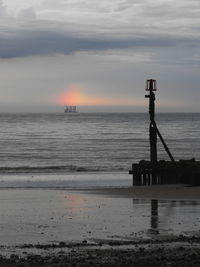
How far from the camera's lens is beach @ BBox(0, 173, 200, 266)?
11430 mm

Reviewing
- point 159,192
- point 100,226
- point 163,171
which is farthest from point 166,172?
point 100,226

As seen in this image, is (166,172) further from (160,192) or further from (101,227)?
(101,227)

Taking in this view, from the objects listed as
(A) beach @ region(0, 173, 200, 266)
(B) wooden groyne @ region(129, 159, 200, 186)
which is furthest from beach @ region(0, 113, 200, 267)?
(B) wooden groyne @ region(129, 159, 200, 186)

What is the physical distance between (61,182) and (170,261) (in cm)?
2127

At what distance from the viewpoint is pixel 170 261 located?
11039 millimetres

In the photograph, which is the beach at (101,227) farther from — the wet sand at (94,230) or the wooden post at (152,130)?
the wooden post at (152,130)

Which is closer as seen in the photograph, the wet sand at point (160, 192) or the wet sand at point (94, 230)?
the wet sand at point (94, 230)

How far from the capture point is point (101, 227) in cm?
1553

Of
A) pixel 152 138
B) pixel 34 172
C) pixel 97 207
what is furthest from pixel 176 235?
pixel 34 172

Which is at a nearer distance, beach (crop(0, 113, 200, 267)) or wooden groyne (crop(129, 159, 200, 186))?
beach (crop(0, 113, 200, 267))

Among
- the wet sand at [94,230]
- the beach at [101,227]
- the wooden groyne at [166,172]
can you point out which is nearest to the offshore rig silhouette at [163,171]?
the wooden groyne at [166,172]

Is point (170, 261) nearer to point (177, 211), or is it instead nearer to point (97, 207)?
point (177, 211)

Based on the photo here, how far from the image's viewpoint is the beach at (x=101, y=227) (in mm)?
11430

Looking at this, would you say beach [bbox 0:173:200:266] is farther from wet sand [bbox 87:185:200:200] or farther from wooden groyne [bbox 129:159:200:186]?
A: wooden groyne [bbox 129:159:200:186]
